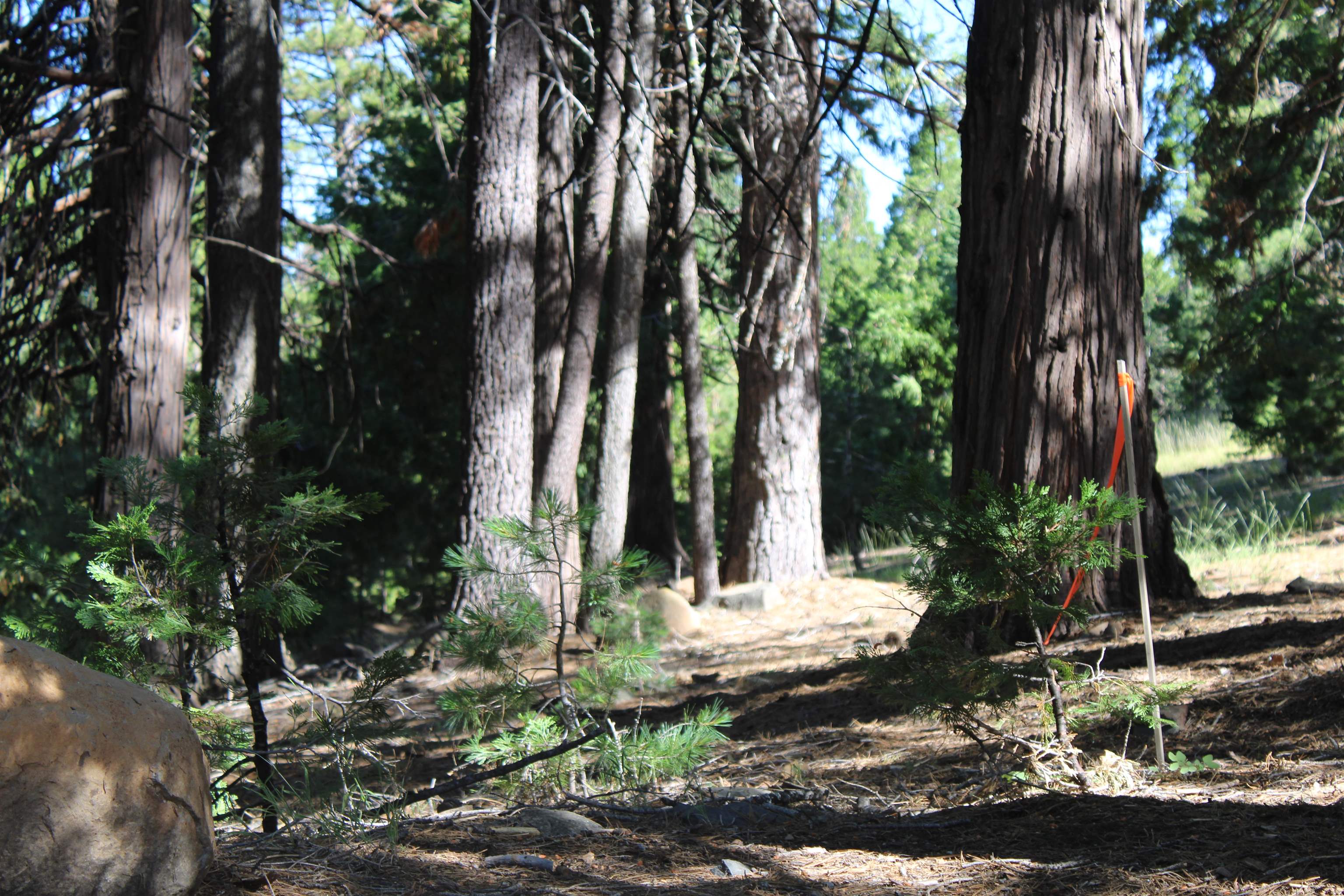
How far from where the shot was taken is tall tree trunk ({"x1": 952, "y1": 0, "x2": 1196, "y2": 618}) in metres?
4.71

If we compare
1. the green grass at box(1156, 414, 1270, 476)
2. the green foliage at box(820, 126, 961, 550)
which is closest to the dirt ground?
the green foliage at box(820, 126, 961, 550)

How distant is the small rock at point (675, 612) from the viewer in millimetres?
8359

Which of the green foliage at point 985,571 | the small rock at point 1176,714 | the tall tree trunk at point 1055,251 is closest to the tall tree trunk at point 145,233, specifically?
the tall tree trunk at point 1055,251

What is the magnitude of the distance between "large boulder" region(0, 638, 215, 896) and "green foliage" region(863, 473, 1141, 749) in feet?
6.57

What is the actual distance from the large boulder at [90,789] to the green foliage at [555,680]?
Result: 1.08 meters

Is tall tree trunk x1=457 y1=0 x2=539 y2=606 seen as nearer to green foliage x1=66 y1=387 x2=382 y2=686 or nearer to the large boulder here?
green foliage x1=66 y1=387 x2=382 y2=686

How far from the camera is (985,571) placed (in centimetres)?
305

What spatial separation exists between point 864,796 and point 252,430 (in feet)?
7.90

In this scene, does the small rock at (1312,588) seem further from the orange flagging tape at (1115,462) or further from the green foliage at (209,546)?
the green foliage at (209,546)

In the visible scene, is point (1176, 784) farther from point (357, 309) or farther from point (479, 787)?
point (357, 309)

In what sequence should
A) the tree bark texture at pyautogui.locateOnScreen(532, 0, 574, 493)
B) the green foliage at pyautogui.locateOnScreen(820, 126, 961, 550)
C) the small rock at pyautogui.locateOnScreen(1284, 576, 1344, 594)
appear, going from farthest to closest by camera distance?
1. the green foliage at pyautogui.locateOnScreen(820, 126, 961, 550)
2. the tree bark texture at pyautogui.locateOnScreen(532, 0, 574, 493)
3. the small rock at pyautogui.locateOnScreen(1284, 576, 1344, 594)

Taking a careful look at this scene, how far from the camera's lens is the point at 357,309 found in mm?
12586

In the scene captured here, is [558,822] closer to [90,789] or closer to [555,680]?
[555,680]

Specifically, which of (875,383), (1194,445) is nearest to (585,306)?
(875,383)
